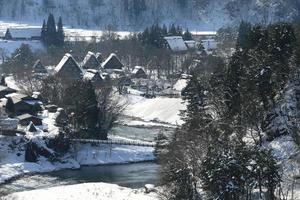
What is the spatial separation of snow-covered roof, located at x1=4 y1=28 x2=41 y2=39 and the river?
2298 inches

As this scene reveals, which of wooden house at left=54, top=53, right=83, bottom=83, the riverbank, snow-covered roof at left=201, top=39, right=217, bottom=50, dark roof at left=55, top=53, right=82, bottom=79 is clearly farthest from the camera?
snow-covered roof at left=201, top=39, right=217, bottom=50

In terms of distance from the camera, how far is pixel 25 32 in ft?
309

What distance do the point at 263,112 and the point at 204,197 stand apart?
624 centimetres

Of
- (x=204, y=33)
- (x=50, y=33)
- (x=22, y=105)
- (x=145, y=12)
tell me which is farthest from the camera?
(x=145, y=12)

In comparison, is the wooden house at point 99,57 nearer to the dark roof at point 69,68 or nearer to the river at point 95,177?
the dark roof at point 69,68

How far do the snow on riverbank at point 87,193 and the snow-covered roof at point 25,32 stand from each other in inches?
2553

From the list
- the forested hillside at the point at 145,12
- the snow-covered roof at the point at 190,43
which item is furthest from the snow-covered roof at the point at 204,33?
the snow-covered roof at the point at 190,43

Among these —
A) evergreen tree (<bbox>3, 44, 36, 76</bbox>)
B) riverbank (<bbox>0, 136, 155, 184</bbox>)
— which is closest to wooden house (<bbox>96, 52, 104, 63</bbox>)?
evergreen tree (<bbox>3, 44, 36, 76</bbox>)

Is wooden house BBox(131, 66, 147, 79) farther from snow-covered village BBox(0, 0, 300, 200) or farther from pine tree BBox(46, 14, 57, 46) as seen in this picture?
pine tree BBox(46, 14, 57, 46)

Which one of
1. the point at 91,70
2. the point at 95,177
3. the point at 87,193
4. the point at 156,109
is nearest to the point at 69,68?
the point at 91,70

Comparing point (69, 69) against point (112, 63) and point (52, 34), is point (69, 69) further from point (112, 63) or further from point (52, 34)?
point (52, 34)

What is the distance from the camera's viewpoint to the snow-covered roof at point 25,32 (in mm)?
94000

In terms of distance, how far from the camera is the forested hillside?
123m

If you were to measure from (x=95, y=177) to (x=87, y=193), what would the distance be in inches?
254
